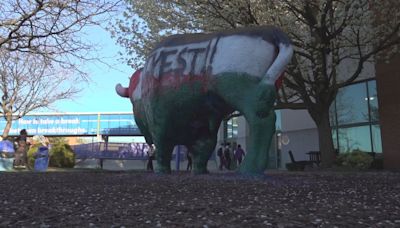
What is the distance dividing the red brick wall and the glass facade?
2.07 meters

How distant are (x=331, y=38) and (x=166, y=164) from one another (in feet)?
23.3

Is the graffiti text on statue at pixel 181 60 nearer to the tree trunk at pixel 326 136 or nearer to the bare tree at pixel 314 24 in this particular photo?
the bare tree at pixel 314 24

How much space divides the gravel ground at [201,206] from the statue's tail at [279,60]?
1.73m

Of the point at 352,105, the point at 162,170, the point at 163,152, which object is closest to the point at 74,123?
the point at 352,105

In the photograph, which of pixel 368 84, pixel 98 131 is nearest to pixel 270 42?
pixel 368 84

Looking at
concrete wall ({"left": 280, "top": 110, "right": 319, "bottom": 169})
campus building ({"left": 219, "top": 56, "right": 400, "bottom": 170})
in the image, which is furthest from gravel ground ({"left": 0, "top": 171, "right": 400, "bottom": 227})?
concrete wall ({"left": 280, "top": 110, "right": 319, "bottom": 169})

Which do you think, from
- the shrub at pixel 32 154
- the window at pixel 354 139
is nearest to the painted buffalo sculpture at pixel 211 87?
the shrub at pixel 32 154

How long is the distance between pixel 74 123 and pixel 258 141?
43963 mm

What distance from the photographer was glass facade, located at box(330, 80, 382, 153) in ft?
64.0

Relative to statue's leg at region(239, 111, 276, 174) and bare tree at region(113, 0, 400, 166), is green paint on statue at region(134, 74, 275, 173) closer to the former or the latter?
statue's leg at region(239, 111, 276, 174)

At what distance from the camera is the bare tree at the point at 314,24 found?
527 inches

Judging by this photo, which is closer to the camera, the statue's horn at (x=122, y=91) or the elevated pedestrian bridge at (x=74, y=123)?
the statue's horn at (x=122, y=91)

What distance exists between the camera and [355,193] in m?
6.14

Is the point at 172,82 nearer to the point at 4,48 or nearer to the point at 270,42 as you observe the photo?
the point at 270,42
